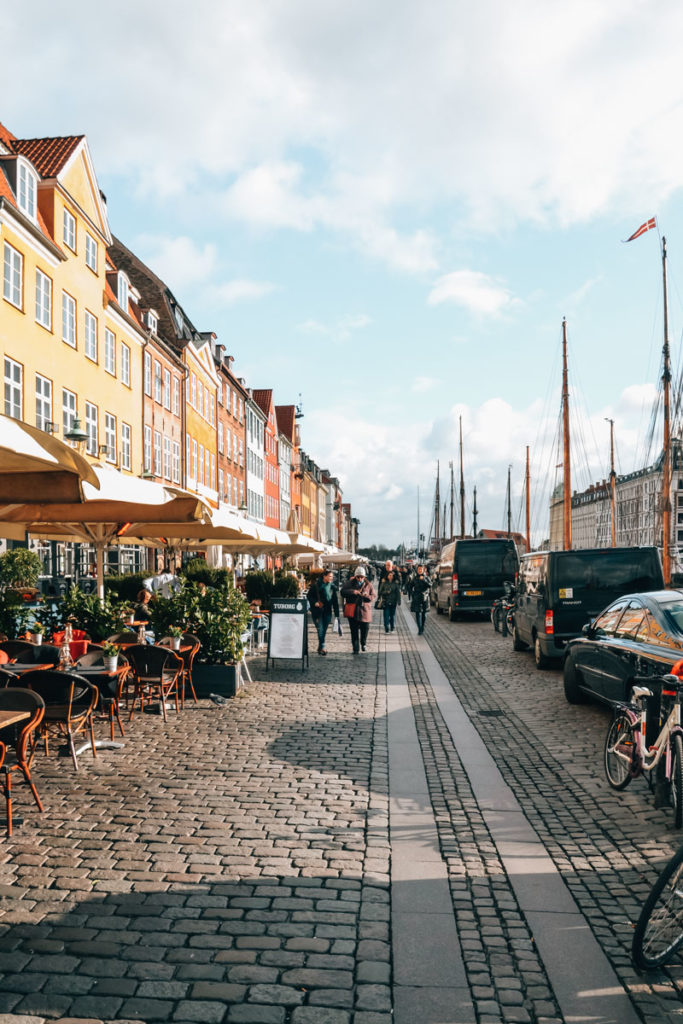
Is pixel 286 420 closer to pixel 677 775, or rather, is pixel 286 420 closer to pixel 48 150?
pixel 48 150

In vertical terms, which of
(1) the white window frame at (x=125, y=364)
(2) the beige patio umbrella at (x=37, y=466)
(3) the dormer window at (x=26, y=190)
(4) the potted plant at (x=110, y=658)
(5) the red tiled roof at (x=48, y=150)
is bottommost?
(4) the potted plant at (x=110, y=658)

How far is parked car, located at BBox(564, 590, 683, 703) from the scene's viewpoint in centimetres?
820

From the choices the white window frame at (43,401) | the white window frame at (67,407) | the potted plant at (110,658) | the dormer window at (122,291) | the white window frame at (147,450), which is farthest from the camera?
the white window frame at (147,450)

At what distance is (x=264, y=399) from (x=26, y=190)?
1999 inches

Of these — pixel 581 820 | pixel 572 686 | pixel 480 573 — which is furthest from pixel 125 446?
pixel 581 820

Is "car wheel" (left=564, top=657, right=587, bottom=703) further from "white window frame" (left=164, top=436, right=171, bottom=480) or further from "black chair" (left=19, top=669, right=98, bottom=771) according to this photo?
"white window frame" (left=164, top=436, right=171, bottom=480)

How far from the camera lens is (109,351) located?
1254 inches

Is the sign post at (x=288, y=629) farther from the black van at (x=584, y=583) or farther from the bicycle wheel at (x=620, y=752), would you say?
the bicycle wheel at (x=620, y=752)

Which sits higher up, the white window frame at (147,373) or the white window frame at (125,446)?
the white window frame at (147,373)

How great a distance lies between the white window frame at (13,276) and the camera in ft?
74.8

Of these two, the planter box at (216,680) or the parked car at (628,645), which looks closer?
the parked car at (628,645)

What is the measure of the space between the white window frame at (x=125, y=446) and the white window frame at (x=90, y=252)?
5908mm

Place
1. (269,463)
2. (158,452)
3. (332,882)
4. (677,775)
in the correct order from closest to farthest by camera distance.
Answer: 1. (332,882)
2. (677,775)
3. (158,452)
4. (269,463)

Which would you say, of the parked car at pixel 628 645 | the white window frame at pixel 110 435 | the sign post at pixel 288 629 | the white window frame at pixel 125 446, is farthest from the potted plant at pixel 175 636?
the white window frame at pixel 125 446
